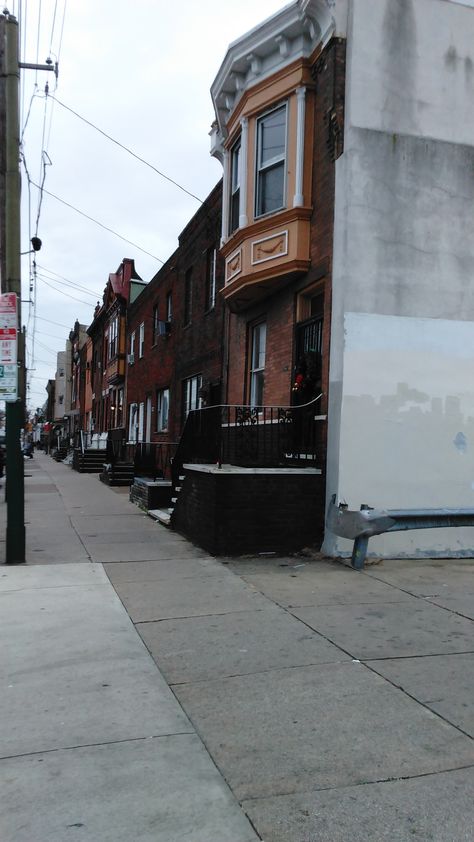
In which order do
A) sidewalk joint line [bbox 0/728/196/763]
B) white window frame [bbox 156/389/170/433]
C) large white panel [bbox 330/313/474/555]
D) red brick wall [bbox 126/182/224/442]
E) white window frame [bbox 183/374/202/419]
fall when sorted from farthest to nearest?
white window frame [bbox 156/389/170/433] < white window frame [bbox 183/374/202/419] < red brick wall [bbox 126/182/224/442] < large white panel [bbox 330/313/474/555] < sidewalk joint line [bbox 0/728/196/763]

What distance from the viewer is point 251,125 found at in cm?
1130

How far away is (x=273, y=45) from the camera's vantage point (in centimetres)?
1048

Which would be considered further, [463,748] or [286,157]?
[286,157]

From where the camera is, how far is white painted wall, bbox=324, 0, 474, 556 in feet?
29.7

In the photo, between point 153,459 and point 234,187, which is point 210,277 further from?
point 153,459

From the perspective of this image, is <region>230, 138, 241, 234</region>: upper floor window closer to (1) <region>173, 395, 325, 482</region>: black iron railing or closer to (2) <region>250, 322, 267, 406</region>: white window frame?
(2) <region>250, 322, 267, 406</region>: white window frame

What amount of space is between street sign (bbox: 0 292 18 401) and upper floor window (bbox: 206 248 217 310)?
23.8 ft

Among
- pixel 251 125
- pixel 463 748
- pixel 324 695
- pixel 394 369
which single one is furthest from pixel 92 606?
pixel 251 125

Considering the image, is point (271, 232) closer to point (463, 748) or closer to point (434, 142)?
point (434, 142)

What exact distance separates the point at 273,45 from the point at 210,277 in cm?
626

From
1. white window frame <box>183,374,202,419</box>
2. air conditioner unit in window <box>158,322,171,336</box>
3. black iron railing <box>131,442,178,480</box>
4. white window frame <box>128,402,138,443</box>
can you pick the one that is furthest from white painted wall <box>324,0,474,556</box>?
white window frame <box>128,402,138,443</box>

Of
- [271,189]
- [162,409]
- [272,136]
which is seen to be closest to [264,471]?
[271,189]

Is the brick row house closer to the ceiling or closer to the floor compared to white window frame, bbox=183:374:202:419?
closer to the ceiling

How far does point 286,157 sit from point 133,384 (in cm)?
1650
